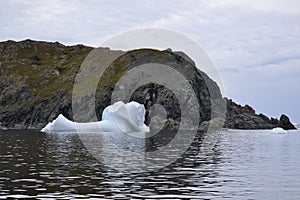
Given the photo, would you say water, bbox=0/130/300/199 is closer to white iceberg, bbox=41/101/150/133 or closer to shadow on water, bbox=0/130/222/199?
shadow on water, bbox=0/130/222/199

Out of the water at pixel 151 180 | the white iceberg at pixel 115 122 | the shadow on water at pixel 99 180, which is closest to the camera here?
the water at pixel 151 180

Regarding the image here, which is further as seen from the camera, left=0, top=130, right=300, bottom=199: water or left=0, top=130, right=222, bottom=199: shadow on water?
left=0, top=130, right=222, bottom=199: shadow on water

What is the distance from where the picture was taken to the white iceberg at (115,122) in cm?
12506

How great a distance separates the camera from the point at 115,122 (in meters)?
130

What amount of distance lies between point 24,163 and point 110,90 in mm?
148712

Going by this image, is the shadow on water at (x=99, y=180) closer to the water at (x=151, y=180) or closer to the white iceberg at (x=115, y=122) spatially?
the water at (x=151, y=180)

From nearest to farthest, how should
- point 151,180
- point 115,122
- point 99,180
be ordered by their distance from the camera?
1. point 99,180
2. point 151,180
3. point 115,122

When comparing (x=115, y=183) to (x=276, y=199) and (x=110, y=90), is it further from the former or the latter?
(x=110, y=90)

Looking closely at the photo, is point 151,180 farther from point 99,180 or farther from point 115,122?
point 115,122

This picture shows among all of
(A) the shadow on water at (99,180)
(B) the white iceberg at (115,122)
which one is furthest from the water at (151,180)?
(B) the white iceberg at (115,122)

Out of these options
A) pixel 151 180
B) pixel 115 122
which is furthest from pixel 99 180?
pixel 115 122

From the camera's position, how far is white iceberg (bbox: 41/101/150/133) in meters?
125

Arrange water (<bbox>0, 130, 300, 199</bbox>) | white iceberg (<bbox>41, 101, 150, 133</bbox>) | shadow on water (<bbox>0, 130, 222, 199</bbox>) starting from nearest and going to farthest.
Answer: water (<bbox>0, 130, 300, 199</bbox>) < shadow on water (<bbox>0, 130, 222, 199</bbox>) < white iceberg (<bbox>41, 101, 150, 133</bbox>)

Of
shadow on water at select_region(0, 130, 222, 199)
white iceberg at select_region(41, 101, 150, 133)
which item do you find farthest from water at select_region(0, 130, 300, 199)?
white iceberg at select_region(41, 101, 150, 133)
